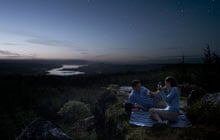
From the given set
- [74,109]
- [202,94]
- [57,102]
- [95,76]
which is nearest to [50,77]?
[95,76]

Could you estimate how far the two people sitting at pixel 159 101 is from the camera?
8.30 m

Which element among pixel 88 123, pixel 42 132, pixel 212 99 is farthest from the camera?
pixel 88 123

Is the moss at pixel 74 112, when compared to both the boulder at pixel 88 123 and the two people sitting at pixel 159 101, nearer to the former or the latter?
the boulder at pixel 88 123

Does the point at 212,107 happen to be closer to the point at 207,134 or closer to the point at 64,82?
the point at 207,134

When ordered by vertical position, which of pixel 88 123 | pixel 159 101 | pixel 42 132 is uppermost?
pixel 159 101

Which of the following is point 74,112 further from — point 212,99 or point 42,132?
point 212,99

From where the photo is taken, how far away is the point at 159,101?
1053 cm

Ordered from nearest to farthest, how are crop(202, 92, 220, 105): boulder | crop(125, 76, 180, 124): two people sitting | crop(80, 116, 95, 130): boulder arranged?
crop(125, 76, 180, 124): two people sitting → crop(202, 92, 220, 105): boulder → crop(80, 116, 95, 130): boulder

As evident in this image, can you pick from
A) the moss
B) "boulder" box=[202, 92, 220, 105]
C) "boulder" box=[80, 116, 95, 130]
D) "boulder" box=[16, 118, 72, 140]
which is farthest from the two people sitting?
the moss

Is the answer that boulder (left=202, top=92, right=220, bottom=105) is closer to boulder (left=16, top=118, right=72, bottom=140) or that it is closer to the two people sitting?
the two people sitting

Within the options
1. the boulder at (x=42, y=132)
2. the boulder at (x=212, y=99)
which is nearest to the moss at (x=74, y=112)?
the boulder at (x=42, y=132)

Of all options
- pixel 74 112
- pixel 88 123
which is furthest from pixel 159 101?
pixel 74 112

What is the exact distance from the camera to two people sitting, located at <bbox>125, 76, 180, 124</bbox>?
27.2ft

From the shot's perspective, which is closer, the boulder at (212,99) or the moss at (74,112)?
the boulder at (212,99)
